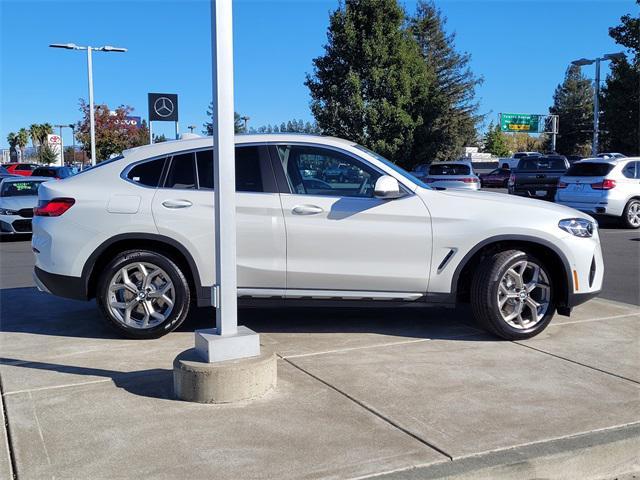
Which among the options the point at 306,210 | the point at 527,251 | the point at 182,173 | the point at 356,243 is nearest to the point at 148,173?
the point at 182,173

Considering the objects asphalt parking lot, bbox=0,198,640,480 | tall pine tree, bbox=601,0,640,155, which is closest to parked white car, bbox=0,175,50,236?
asphalt parking lot, bbox=0,198,640,480

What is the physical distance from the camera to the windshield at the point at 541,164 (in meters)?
21.5

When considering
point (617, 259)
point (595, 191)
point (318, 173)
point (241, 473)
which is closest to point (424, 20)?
point (595, 191)

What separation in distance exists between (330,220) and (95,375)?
2.20m

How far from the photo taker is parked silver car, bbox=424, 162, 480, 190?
20750 mm

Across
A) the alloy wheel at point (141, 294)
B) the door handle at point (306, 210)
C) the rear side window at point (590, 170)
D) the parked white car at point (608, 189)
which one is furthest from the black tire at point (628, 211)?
the alloy wheel at point (141, 294)

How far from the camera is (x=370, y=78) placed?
2841cm

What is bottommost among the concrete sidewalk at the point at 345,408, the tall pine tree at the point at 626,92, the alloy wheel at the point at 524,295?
the concrete sidewalk at the point at 345,408

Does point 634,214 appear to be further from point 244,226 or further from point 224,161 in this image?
point 224,161

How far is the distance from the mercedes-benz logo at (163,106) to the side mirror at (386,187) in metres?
8.67

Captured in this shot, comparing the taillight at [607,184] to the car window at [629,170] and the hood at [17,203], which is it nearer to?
the car window at [629,170]

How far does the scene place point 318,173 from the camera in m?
5.68

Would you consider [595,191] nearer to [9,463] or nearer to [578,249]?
[578,249]

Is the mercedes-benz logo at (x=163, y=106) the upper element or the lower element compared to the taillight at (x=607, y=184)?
upper
